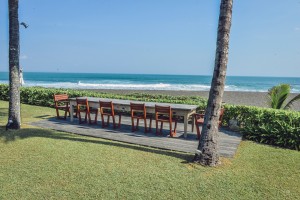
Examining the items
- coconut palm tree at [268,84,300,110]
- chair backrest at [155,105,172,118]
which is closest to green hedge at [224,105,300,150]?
coconut palm tree at [268,84,300,110]

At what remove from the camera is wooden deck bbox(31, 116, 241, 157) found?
7.07m

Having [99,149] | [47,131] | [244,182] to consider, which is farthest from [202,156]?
[47,131]

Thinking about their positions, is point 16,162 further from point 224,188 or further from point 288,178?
point 288,178

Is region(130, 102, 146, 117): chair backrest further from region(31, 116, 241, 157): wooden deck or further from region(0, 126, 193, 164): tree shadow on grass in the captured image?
region(0, 126, 193, 164): tree shadow on grass

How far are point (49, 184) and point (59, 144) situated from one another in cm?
250

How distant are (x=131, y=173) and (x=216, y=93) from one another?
2536 millimetres

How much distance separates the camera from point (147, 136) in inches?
323

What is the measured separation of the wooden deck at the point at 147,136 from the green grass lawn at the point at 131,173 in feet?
1.20

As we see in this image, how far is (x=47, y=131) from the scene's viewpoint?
8.53 metres

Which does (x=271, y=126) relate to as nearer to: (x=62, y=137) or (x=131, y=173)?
(x=131, y=173)

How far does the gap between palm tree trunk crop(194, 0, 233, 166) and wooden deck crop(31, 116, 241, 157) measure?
2.96 ft

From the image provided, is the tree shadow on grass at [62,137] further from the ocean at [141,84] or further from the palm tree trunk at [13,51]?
the ocean at [141,84]

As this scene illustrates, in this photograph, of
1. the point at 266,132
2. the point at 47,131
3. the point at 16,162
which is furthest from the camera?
the point at 47,131

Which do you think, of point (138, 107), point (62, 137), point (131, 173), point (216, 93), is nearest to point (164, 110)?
point (138, 107)
